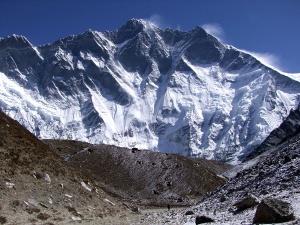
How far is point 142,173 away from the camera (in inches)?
3831

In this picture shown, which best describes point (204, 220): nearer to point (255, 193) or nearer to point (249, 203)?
point (249, 203)

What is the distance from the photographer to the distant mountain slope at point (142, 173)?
89.1 metres

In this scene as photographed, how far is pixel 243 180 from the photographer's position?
43.8 metres

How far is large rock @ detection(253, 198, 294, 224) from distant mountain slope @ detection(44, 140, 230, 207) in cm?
5892

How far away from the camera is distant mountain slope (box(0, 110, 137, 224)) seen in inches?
1209

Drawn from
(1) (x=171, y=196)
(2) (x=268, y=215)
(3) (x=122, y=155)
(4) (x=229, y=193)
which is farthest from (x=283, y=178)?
(3) (x=122, y=155)

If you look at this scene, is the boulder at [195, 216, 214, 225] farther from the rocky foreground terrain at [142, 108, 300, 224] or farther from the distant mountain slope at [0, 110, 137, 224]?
the distant mountain slope at [0, 110, 137, 224]

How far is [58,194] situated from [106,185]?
5249 centimetres

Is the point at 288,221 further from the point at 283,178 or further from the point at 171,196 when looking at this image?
the point at 171,196

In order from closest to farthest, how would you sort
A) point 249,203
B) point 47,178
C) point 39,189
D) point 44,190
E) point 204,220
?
point 204,220, point 249,203, point 39,189, point 44,190, point 47,178

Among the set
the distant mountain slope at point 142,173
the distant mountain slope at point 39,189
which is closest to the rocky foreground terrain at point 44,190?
the distant mountain slope at point 39,189

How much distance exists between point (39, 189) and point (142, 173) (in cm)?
6405

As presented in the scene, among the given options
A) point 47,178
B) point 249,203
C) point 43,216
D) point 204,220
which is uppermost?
point 47,178

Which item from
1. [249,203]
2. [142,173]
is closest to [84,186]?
[249,203]
